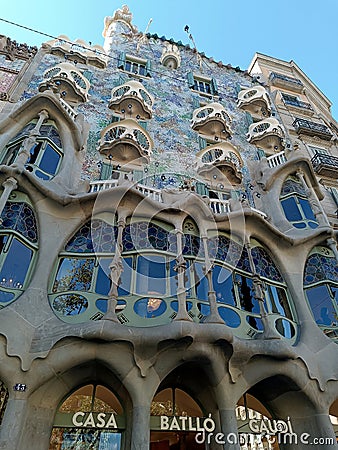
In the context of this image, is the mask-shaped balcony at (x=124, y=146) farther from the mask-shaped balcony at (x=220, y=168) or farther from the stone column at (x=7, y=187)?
the stone column at (x=7, y=187)

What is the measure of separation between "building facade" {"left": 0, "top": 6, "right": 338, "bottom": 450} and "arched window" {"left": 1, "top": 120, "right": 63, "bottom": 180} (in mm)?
52

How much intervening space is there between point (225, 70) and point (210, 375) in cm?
2317

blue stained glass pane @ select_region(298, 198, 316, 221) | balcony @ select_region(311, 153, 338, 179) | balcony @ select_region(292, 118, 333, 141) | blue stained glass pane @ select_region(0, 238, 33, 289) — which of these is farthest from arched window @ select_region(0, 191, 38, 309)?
balcony @ select_region(292, 118, 333, 141)

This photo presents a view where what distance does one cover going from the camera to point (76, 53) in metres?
19.4

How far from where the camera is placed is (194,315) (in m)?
8.69

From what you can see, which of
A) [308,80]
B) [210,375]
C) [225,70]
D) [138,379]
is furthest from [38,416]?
[308,80]

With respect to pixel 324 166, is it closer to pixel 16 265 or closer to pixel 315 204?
pixel 315 204

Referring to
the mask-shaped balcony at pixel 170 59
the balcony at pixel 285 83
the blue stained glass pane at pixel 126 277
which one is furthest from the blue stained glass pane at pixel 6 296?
the balcony at pixel 285 83

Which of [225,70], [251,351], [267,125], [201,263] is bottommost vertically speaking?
[251,351]

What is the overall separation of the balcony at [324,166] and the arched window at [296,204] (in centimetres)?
361

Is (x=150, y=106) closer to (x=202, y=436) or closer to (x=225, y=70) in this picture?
(x=225, y=70)

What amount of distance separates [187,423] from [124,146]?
10580 millimetres

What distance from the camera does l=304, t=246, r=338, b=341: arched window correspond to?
425 inches

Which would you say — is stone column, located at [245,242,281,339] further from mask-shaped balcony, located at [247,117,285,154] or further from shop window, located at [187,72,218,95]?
shop window, located at [187,72,218,95]
